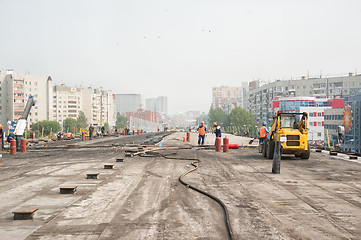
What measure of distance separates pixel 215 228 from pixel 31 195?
5391mm

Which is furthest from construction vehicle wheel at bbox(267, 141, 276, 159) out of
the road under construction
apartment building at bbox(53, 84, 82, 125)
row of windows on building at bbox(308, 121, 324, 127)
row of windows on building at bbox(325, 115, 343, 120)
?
apartment building at bbox(53, 84, 82, 125)

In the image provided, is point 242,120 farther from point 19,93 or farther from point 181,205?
point 181,205

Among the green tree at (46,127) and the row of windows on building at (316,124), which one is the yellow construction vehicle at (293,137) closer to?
the row of windows on building at (316,124)

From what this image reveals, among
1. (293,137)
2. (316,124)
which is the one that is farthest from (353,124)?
(293,137)

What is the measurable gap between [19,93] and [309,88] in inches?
4845

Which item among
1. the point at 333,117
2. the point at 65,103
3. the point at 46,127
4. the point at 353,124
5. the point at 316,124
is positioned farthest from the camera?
the point at 65,103

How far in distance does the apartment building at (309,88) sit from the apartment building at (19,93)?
101m

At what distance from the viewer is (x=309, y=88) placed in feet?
468

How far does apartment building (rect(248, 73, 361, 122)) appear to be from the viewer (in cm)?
13450

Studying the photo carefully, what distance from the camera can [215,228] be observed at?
19.4 ft

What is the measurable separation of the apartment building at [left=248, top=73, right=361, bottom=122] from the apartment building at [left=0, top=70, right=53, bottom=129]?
101 meters

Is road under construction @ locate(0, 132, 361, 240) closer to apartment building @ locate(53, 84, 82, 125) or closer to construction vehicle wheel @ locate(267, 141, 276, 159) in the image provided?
construction vehicle wheel @ locate(267, 141, 276, 159)

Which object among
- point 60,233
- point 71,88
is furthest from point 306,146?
A: point 71,88

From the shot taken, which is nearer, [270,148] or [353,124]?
[270,148]
